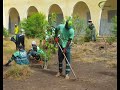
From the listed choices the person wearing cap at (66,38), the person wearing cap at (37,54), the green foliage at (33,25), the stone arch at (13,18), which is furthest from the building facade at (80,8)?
the person wearing cap at (66,38)

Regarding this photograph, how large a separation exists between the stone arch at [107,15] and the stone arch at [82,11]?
1809 mm

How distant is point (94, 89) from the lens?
8945mm

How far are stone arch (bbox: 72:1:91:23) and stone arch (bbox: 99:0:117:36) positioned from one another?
1809 millimetres

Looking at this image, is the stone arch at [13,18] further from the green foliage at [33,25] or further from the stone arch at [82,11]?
the green foliage at [33,25]

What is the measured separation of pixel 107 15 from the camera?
25.2 meters

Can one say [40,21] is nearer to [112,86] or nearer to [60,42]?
[60,42]

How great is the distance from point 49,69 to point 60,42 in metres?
1.84

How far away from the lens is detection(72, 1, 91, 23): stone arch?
26.8 metres

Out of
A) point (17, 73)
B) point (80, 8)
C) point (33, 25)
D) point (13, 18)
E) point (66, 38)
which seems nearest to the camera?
point (17, 73)

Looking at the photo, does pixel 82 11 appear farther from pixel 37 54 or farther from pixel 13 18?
pixel 37 54

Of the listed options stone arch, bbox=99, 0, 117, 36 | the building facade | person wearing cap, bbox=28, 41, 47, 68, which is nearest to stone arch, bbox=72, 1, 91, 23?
the building facade

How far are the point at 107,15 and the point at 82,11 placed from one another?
2.69 meters

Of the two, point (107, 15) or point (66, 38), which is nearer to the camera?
point (66, 38)

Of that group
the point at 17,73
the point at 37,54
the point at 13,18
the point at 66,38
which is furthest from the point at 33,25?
the point at 13,18
